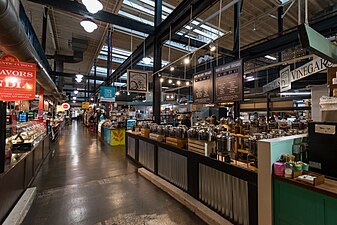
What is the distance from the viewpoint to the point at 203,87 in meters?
4.98

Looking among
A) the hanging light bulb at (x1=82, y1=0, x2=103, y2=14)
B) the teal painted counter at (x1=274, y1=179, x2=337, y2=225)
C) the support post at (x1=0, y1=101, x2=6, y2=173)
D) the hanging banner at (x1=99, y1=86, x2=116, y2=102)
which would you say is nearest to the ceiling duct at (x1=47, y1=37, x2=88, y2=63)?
the hanging banner at (x1=99, y1=86, x2=116, y2=102)

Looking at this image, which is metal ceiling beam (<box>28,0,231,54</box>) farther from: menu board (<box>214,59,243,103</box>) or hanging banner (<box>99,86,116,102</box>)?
hanging banner (<box>99,86,116,102</box>)

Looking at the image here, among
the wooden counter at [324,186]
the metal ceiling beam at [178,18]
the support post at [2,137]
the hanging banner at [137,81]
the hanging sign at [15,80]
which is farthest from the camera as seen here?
the hanging banner at [137,81]

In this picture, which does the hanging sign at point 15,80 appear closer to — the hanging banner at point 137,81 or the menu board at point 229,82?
the hanging banner at point 137,81

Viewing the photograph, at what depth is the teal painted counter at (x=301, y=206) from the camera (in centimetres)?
143

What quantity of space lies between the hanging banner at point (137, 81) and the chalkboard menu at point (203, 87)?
1.91 meters

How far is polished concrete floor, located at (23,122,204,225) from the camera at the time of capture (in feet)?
8.63

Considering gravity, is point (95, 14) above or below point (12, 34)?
above

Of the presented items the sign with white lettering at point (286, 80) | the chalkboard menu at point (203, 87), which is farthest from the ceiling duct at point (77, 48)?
the sign with white lettering at point (286, 80)

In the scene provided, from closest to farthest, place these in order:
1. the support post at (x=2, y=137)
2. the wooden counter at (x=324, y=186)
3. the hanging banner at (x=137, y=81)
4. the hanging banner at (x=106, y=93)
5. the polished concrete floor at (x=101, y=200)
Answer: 1. the wooden counter at (x=324, y=186)
2. the support post at (x=2, y=137)
3. the polished concrete floor at (x=101, y=200)
4. the hanging banner at (x=137, y=81)
5. the hanging banner at (x=106, y=93)

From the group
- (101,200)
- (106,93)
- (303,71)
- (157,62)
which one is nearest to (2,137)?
(101,200)

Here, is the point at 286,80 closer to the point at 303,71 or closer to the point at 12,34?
the point at 303,71

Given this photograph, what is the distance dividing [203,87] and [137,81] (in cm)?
236

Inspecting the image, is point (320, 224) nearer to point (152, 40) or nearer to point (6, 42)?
point (6, 42)
